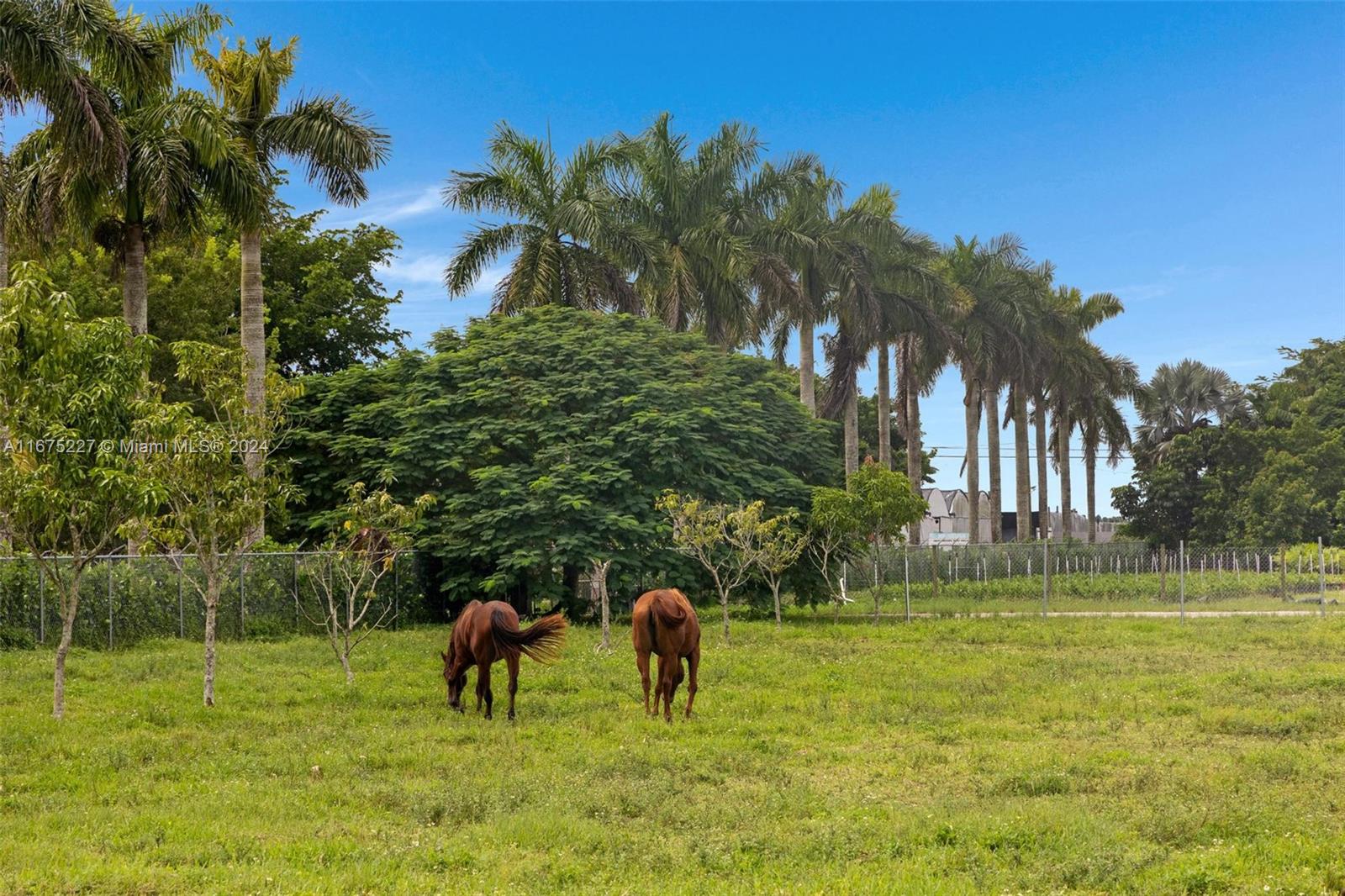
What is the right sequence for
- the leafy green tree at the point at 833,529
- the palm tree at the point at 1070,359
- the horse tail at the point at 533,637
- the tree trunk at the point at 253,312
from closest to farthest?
the horse tail at the point at 533,637, the tree trunk at the point at 253,312, the leafy green tree at the point at 833,529, the palm tree at the point at 1070,359

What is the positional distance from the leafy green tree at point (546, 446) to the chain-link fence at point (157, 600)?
3235 millimetres

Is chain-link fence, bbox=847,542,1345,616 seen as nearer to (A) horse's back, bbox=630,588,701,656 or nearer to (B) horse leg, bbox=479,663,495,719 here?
(A) horse's back, bbox=630,588,701,656

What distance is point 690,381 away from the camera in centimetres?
3344

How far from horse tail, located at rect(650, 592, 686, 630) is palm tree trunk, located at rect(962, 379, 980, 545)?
42.9 meters

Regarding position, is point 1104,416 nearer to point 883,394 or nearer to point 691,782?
point 883,394

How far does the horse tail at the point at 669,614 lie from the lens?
51.6ft

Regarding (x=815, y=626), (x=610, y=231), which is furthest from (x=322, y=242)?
(x=815, y=626)

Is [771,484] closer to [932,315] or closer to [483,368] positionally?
[483,368]

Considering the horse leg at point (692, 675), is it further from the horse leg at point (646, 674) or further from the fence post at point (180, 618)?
the fence post at point (180, 618)

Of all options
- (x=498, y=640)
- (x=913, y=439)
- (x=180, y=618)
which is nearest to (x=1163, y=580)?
(x=913, y=439)

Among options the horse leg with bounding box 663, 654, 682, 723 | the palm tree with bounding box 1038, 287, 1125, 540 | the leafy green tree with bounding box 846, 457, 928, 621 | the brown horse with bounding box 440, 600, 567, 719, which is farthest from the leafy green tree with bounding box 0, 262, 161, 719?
the palm tree with bounding box 1038, 287, 1125, 540

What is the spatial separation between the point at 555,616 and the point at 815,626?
16.1 m

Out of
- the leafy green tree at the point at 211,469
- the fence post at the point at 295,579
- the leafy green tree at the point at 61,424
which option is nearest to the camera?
the leafy green tree at the point at 61,424

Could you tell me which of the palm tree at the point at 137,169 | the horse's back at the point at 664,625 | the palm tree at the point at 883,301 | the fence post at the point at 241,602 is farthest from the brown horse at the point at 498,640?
the palm tree at the point at 883,301
